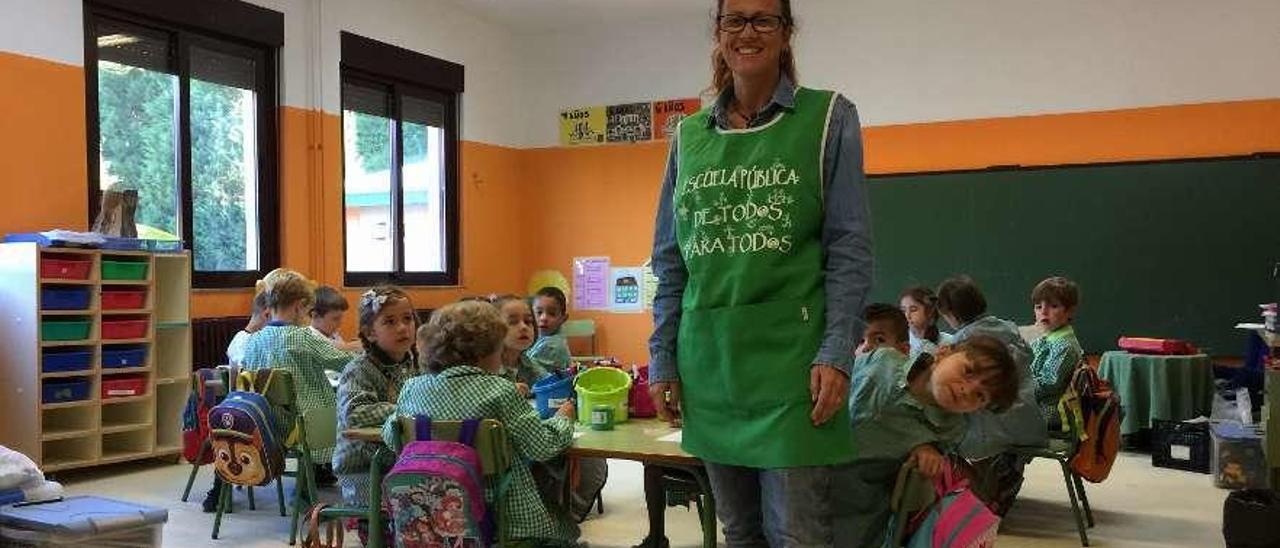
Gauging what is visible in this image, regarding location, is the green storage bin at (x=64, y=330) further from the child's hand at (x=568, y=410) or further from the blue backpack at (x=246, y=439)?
the child's hand at (x=568, y=410)

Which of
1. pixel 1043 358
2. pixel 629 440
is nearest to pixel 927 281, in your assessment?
pixel 1043 358

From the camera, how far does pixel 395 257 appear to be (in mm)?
7938

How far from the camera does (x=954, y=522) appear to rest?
2.21 m

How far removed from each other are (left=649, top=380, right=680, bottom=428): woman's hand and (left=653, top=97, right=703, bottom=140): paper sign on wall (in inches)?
259

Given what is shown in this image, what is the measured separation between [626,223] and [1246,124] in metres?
4.53

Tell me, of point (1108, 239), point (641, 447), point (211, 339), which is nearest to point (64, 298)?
point (211, 339)

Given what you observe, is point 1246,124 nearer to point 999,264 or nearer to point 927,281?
point 999,264

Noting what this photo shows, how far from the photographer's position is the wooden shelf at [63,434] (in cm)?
509

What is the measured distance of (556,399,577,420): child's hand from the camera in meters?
3.14

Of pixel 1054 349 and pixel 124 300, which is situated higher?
pixel 124 300

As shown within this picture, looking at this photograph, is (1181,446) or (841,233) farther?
(1181,446)

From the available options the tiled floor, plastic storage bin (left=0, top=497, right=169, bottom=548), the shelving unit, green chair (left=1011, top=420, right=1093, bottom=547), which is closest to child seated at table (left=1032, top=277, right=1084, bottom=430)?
green chair (left=1011, top=420, right=1093, bottom=547)

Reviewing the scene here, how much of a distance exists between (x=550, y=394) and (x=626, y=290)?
5258 millimetres

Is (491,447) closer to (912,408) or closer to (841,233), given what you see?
(912,408)
